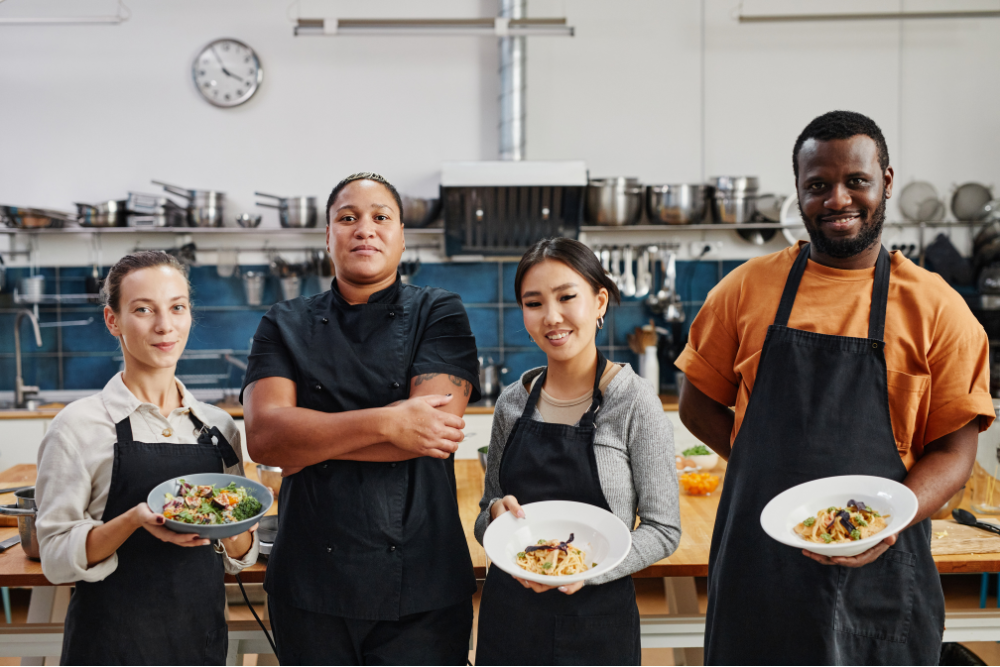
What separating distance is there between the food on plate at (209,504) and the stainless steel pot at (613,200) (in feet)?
11.4

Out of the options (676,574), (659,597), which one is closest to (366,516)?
(676,574)

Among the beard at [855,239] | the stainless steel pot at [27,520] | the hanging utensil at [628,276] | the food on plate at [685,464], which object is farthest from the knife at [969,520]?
the hanging utensil at [628,276]

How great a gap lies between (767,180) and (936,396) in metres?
3.96

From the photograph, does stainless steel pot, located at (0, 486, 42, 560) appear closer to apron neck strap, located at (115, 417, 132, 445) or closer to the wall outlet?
apron neck strap, located at (115, 417, 132, 445)

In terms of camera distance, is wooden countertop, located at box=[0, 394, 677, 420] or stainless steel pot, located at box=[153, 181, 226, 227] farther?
stainless steel pot, located at box=[153, 181, 226, 227]

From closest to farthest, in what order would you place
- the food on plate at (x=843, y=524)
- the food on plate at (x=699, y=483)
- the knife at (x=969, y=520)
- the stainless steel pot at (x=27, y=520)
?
the food on plate at (x=843, y=524) < the stainless steel pot at (x=27, y=520) < the knife at (x=969, y=520) < the food on plate at (x=699, y=483)

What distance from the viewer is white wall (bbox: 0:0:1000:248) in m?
4.99

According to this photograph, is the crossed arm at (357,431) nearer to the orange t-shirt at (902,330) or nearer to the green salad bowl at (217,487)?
the green salad bowl at (217,487)

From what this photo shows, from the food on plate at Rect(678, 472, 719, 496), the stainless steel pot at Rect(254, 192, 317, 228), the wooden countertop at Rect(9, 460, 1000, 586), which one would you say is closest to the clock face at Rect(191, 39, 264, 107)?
the stainless steel pot at Rect(254, 192, 317, 228)

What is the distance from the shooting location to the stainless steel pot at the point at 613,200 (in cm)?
454

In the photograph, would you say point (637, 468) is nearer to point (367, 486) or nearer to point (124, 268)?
point (367, 486)

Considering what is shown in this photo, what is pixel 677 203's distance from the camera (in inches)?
181

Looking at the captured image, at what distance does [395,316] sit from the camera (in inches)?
64.5

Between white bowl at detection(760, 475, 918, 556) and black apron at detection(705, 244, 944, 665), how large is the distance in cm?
5
